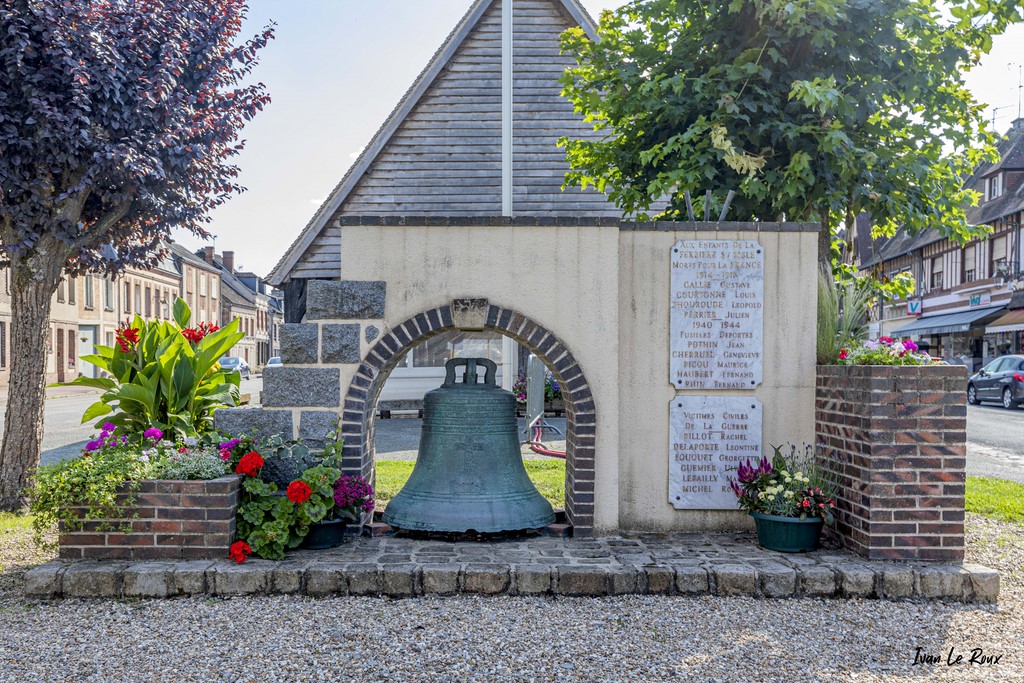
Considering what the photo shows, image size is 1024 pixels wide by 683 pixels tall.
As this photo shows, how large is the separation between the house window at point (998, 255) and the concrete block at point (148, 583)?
33.9m

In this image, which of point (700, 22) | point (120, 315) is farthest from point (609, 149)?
point (120, 315)

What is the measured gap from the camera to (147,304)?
156 feet

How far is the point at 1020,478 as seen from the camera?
995cm

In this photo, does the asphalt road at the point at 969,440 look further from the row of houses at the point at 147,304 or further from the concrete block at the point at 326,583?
the concrete block at the point at 326,583

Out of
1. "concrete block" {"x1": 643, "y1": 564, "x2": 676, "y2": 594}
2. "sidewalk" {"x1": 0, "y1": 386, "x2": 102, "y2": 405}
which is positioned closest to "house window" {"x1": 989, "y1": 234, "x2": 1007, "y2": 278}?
"concrete block" {"x1": 643, "y1": 564, "x2": 676, "y2": 594}

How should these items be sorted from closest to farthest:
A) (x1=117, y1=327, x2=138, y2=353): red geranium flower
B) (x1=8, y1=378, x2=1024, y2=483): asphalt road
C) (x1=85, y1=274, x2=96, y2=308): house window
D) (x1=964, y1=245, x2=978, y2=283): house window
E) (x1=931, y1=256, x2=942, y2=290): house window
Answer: (x1=117, y1=327, x2=138, y2=353): red geranium flower
(x1=8, y1=378, x2=1024, y2=483): asphalt road
(x1=964, y1=245, x2=978, y2=283): house window
(x1=931, y1=256, x2=942, y2=290): house window
(x1=85, y1=274, x2=96, y2=308): house window

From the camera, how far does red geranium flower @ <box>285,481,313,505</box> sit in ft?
16.8

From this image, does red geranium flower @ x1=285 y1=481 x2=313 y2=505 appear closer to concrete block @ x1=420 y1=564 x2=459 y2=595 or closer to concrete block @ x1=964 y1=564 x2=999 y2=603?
concrete block @ x1=420 y1=564 x2=459 y2=595

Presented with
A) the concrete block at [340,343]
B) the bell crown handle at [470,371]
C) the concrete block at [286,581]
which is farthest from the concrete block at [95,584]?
the bell crown handle at [470,371]

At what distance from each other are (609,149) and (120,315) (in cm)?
4149

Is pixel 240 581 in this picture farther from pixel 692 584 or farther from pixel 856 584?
pixel 856 584

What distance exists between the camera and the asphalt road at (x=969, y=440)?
10.9 meters

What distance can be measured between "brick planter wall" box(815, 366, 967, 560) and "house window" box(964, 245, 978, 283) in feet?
113

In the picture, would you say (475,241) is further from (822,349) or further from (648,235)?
(822,349)
